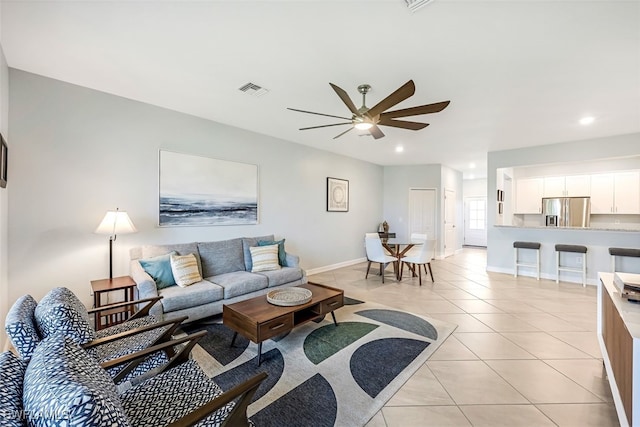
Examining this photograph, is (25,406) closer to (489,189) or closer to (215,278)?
(215,278)

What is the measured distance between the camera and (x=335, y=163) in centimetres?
620

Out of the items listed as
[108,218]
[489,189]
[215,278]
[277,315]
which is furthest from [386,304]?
[489,189]

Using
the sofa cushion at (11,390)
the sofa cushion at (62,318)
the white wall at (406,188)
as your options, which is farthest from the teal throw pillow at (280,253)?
the white wall at (406,188)

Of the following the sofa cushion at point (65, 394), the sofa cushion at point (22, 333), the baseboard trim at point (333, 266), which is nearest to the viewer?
the sofa cushion at point (65, 394)

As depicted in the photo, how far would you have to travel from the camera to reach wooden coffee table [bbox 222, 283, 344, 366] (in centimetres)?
235

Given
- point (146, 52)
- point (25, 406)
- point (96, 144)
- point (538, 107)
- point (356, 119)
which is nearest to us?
point (25, 406)

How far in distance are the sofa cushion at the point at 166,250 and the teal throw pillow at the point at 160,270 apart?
6.9 inches

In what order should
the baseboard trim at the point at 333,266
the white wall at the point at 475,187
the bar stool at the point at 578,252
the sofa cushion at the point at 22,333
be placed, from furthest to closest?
the white wall at the point at 475,187, the baseboard trim at the point at 333,266, the bar stool at the point at 578,252, the sofa cushion at the point at 22,333

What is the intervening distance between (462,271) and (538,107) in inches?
148

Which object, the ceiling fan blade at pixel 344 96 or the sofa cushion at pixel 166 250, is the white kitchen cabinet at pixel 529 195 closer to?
the ceiling fan blade at pixel 344 96

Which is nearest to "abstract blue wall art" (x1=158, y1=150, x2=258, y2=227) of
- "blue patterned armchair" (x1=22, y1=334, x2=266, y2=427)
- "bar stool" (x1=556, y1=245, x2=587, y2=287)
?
"blue patterned armchair" (x1=22, y1=334, x2=266, y2=427)

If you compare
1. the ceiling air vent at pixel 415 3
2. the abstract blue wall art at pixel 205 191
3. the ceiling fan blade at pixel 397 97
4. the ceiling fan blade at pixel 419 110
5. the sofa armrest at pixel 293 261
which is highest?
the ceiling air vent at pixel 415 3

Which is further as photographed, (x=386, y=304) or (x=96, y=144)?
(x=386, y=304)

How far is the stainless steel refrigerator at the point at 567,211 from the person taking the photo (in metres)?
5.24
